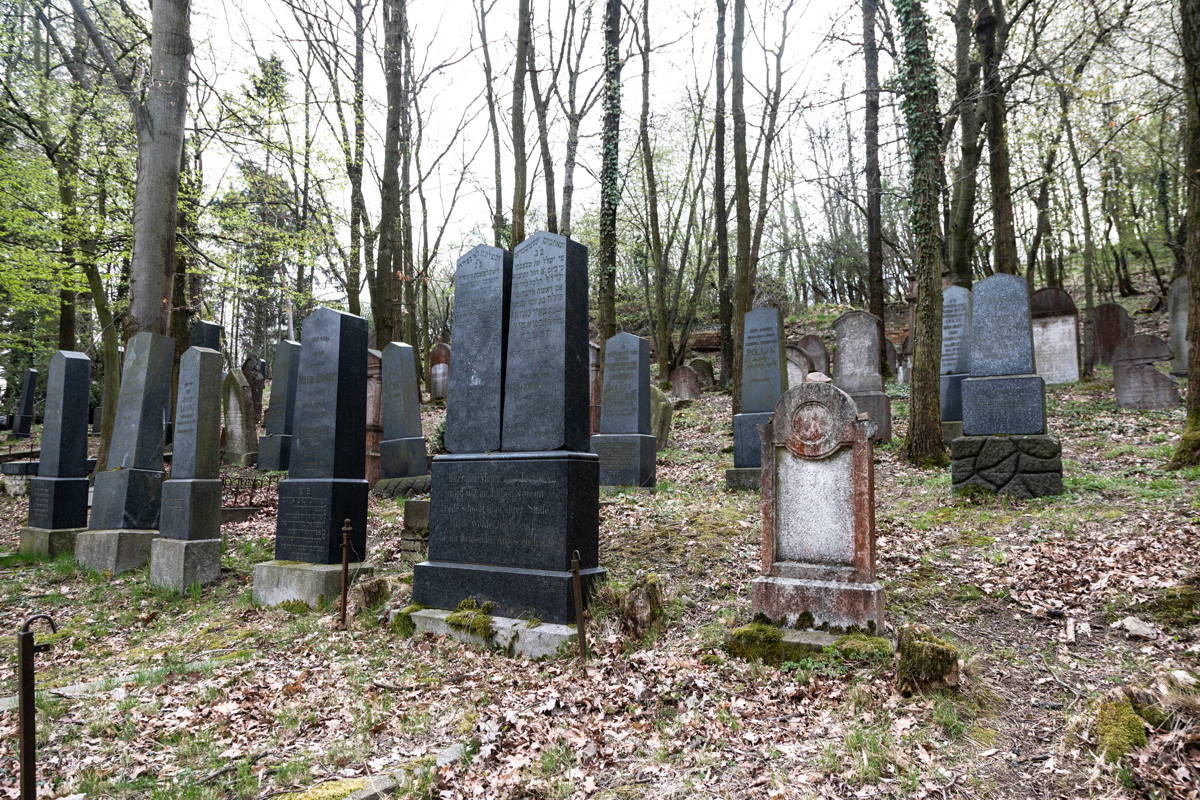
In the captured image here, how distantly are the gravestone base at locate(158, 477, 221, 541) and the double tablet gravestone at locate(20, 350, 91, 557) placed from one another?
2445 millimetres

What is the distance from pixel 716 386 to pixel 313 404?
1708cm

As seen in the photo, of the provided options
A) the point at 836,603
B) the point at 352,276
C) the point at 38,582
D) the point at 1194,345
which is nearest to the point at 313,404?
the point at 38,582

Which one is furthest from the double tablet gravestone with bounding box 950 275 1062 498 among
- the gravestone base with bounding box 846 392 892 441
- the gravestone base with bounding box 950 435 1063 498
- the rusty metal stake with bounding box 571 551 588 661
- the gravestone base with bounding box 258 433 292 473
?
the gravestone base with bounding box 258 433 292 473

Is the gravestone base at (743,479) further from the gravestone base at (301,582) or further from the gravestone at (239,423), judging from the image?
the gravestone at (239,423)

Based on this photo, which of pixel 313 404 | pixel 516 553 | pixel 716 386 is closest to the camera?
pixel 516 553

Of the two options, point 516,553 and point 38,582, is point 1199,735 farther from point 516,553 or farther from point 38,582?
point 38,582

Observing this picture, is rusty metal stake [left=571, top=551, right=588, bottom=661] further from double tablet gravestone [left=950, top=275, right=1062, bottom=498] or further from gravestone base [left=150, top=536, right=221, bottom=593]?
double tablet gravestone [left=950, top=275, right=1062, bottom=498]

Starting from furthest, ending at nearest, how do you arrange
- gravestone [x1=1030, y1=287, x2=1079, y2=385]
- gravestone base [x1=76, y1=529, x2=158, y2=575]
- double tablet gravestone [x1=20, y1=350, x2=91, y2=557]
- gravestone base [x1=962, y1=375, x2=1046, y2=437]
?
gravestone [x1=1030, y1=287, x2=1079, y2=385]
double tablet gravestone [x1=20, y1=350, x2=91, y2=557]
gravestone base [x1=962, y1=375, x2=1046, y2=437]
gravestone base [x1=76, y1=529, x2=158, y2=575]

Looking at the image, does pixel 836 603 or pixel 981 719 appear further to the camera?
pixel 836 603

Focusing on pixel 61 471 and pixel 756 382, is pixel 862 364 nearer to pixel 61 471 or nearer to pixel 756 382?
pixel 756 382

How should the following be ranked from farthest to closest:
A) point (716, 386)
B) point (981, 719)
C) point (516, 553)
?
1. point (716, 386)
2. point (516, 553)
3. point (981, 719)

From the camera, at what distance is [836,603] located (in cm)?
467

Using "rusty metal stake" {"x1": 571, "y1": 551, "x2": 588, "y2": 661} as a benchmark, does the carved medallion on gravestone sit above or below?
above

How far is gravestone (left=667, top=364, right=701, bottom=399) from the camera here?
21.3 meters
